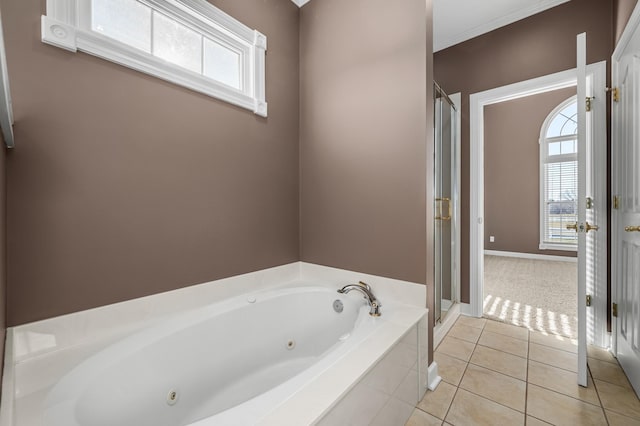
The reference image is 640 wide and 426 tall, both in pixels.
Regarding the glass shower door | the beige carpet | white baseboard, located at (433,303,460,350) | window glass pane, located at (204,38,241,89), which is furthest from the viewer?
the beige carpet

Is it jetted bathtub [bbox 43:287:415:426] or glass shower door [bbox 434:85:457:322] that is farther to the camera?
glass shower door [bbox 434:85:457:322]

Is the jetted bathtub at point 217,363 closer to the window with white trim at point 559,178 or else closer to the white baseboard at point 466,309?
the white baseboard at point 466,309

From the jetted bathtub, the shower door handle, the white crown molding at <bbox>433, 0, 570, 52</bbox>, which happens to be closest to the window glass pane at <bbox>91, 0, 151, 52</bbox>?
the jetted bathtub

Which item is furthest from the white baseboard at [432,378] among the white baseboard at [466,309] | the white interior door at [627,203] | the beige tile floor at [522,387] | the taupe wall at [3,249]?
the taupe wall at [3,249]

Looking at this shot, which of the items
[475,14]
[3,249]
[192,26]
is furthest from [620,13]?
[3,249]

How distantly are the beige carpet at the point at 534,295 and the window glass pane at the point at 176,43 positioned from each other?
3.33 meters

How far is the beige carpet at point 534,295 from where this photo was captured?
7.95 feet

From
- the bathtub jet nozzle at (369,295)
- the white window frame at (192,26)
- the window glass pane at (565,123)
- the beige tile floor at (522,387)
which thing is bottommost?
the beige tile floor at (522,387)

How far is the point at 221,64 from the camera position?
176 centimetres

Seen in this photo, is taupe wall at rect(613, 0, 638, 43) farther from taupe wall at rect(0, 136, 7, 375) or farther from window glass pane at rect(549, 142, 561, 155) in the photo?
window glass pane at rect(549, 142, 561, 155)

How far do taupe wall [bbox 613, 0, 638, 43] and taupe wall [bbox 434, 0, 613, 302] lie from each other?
0.19 ft

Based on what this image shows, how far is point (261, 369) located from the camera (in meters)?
1.56

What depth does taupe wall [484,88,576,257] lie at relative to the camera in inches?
200

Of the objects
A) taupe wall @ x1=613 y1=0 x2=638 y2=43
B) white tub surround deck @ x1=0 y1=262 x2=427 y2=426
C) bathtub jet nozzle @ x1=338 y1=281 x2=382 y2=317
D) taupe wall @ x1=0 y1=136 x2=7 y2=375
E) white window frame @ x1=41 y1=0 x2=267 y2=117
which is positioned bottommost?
white tub surround deck @ x1=0 y1=262 x2=427 y2=426
